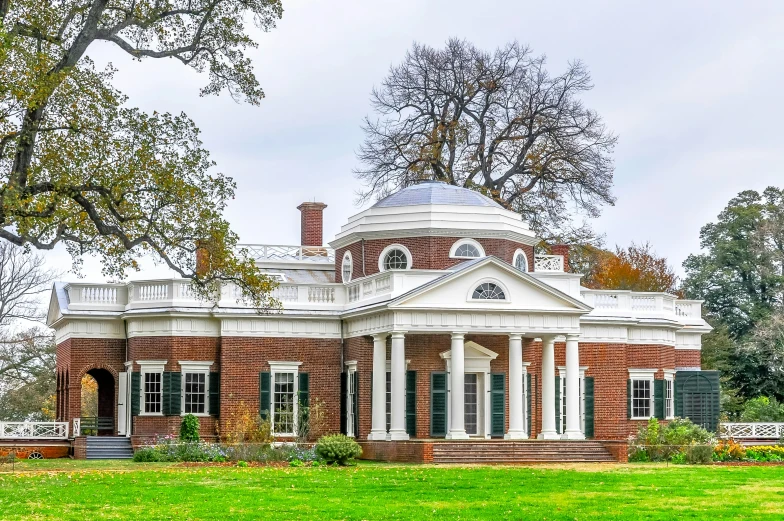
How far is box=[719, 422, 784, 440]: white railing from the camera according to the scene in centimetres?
4559

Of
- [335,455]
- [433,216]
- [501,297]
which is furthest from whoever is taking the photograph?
[433,216]

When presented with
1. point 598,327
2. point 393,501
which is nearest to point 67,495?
point 393,501

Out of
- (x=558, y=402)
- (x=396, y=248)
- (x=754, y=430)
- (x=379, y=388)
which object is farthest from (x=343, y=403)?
(x=754, y=430)

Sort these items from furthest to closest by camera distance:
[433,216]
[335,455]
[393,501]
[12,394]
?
[12,394]
[433,216]
[335,455]
[393,501]

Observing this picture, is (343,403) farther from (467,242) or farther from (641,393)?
(641,393)

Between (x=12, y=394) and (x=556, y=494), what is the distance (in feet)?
124

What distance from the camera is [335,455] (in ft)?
109

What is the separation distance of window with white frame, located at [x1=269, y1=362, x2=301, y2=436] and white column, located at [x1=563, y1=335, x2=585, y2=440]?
809cm

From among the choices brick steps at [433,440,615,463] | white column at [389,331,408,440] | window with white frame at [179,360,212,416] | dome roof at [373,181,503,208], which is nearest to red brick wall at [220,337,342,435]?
window with white frame at [179,360,212,416]

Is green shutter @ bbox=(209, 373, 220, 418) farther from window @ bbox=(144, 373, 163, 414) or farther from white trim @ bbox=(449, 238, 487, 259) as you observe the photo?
white trim @ bbox=(449, 238, 487, 259)

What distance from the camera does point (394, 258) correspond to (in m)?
41.9

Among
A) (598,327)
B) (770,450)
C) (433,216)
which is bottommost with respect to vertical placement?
(770,450)

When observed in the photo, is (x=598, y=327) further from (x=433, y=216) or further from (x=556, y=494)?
(x=556, y=494)

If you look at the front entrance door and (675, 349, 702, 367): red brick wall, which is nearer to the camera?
the front entrance door
